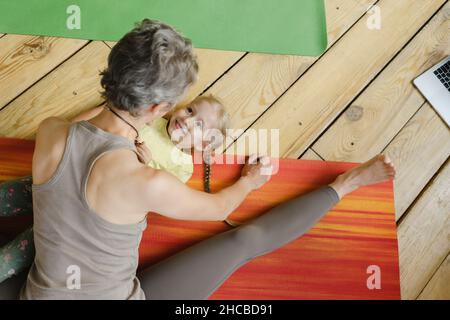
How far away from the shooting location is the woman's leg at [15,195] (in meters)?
1.09

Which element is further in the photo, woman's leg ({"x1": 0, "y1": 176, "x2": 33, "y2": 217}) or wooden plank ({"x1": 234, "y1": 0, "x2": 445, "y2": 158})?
wooden plank ({"x1": 234, "y1": 0, "x2": 445, "y2": 158})

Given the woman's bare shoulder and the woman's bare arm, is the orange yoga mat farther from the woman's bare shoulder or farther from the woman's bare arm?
the woman's bare shoulder

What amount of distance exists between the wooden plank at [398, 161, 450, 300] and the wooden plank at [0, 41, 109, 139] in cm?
100

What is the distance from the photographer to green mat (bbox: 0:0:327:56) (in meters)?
1.39

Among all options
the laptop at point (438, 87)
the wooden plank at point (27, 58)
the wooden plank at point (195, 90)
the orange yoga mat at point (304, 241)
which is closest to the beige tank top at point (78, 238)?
the orange yoga mat at point (304, 241)

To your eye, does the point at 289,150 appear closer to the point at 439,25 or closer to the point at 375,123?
the point at 375,123

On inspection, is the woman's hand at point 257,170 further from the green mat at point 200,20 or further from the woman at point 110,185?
the green mat at point 200,20

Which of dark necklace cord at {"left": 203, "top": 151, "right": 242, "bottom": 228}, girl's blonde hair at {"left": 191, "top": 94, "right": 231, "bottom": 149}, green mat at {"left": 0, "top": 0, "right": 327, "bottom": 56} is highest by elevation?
green mat at {"left": 0, "top": 0, "right": 327, "bottom": 56}

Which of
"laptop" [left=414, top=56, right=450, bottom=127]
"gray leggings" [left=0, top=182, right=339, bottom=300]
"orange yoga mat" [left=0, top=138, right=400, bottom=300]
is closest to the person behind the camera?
"gray leggings" [left=0, top=182, right=339, bottom=300]

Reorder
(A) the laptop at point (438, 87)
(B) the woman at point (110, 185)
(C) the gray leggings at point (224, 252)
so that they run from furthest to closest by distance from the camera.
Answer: (A) the laptop at point (438, 87)
(C) the gray leggings at point (224, 252)
(B) the woman at point (110, 185)

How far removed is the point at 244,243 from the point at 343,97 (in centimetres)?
61

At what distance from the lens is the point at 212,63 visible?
143 cm

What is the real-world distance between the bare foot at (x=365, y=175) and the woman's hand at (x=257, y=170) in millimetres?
185

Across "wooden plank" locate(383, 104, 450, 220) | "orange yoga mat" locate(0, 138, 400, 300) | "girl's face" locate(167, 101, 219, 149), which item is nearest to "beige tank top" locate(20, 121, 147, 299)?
"orange yoga mat" locate(0, 138, 400, 300)
